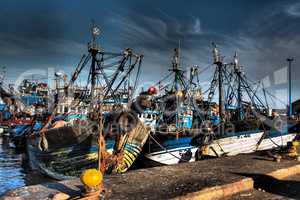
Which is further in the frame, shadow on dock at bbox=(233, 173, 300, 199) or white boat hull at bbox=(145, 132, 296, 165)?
white boat hull at bbox=(145, 132, 296, 165)

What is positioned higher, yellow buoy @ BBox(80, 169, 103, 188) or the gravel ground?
yellow buoy @ BBox(80, 169, 103, 188)

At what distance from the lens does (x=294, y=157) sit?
7.91 m

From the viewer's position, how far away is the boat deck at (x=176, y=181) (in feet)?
16.1

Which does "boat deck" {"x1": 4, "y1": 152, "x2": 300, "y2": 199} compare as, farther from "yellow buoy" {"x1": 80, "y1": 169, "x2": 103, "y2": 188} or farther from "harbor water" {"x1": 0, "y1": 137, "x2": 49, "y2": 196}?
"harbor water" {"x1": 0, "y1": 137, "x2": 49, "y2": 196}

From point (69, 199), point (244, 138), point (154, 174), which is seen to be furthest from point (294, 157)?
point (244, 138)

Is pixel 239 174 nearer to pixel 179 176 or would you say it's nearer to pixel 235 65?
pixel 179 176

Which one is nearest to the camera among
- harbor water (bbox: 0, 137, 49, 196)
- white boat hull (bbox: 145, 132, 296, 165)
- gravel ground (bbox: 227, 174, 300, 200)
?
gravel ground (bbox: 227, 174, 300, 200)

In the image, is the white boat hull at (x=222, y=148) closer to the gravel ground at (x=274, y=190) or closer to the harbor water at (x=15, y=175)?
the harbor water at (x=15, y=175)

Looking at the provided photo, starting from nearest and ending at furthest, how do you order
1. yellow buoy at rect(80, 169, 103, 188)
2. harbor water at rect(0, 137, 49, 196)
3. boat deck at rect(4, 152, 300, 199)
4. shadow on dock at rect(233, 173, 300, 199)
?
yellow buoy at rect(80, 169, 103, 188), boat deck at rect(4, 152, 300, 199), shadow on dock at rect(233, 173, 300, 199), harbor water at rect(0, 137, 49, 196)

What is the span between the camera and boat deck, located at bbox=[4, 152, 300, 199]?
4.92 meters

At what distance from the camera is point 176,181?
19.0ft

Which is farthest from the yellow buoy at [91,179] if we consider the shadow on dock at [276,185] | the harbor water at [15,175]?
the harbor water at [15,175]

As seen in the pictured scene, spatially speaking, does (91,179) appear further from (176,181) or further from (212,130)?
(212,130)

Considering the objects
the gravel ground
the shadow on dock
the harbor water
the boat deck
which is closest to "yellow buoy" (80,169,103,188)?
the boat deck
